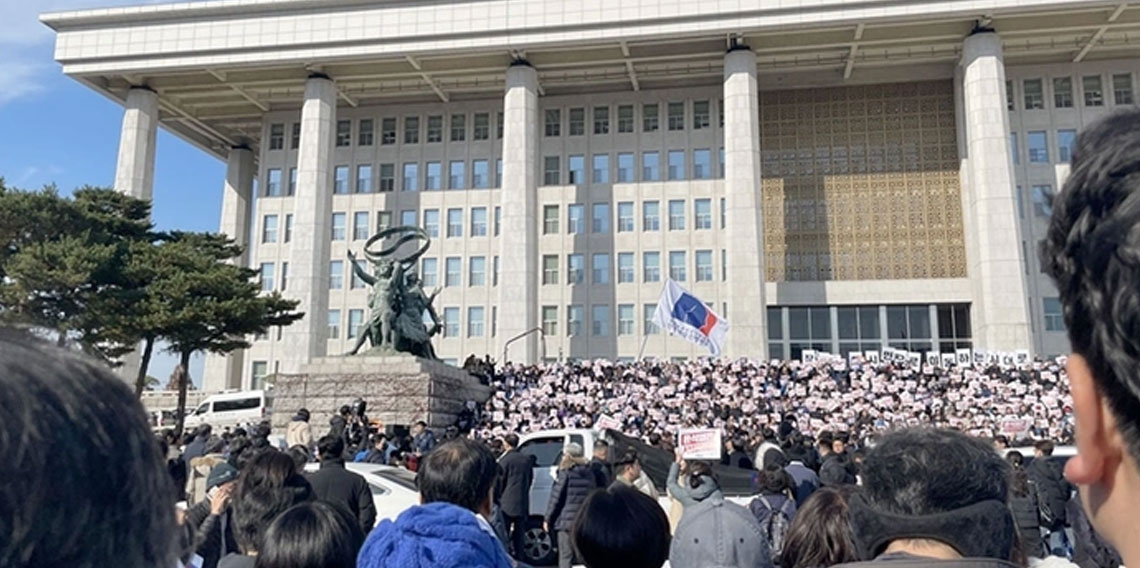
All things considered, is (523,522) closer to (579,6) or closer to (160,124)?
(579,6)

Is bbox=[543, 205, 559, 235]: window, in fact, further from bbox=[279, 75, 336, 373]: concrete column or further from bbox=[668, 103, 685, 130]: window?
bbox=[279, 75, 336, 373]: concrete column

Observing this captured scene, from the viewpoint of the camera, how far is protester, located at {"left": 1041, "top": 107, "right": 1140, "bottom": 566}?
39.7 inches

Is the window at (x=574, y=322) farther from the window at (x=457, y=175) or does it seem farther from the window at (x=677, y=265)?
the window at (x=457, y=175)

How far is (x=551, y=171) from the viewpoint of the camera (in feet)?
173

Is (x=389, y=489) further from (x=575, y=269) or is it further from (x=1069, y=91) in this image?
(x=1069, y=91)

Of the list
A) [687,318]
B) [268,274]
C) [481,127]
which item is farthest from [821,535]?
[268,274]

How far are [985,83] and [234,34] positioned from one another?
1537 inches

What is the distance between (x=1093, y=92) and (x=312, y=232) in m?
43.1

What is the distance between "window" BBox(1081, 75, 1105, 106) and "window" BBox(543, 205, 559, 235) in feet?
98.1

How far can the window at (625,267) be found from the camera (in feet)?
165

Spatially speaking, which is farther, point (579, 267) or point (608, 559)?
point (579, 267)

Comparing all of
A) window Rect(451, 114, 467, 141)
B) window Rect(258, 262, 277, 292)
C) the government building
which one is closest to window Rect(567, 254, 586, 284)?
the government building

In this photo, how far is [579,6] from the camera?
1809 inches

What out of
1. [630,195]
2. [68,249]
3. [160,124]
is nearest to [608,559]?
[68,249]
